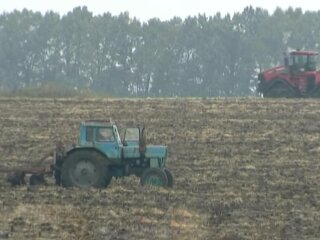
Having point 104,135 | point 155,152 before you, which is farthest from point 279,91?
point 104,135

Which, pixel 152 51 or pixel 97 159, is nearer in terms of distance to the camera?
pixel 97 159

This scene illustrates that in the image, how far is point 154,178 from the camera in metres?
25.9

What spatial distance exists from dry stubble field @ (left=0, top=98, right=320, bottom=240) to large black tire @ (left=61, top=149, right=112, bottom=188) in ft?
1.07

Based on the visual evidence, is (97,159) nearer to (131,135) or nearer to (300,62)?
(131,135)

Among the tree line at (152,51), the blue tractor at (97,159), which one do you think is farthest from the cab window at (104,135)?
the tree line at (152,51)

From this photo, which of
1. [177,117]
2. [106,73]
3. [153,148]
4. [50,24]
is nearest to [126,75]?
[106,73]

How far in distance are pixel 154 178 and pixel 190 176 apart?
6.98ft

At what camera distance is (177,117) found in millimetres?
38250

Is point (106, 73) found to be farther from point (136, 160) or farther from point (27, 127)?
point (136, 160)

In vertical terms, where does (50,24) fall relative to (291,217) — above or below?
above

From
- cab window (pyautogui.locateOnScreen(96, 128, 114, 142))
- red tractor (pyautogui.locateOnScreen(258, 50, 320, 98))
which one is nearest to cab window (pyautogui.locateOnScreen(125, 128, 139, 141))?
cab window (pyautogui.locateOnScreen(96, 128, 114, 142))

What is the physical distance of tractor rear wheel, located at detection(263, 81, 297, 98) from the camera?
4594 cm

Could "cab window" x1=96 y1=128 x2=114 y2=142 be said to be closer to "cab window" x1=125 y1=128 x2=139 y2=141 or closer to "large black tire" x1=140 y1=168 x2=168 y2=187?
"cab window" x1=125 y1=128 x2=139 y2=141

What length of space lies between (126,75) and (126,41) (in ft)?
12.6
